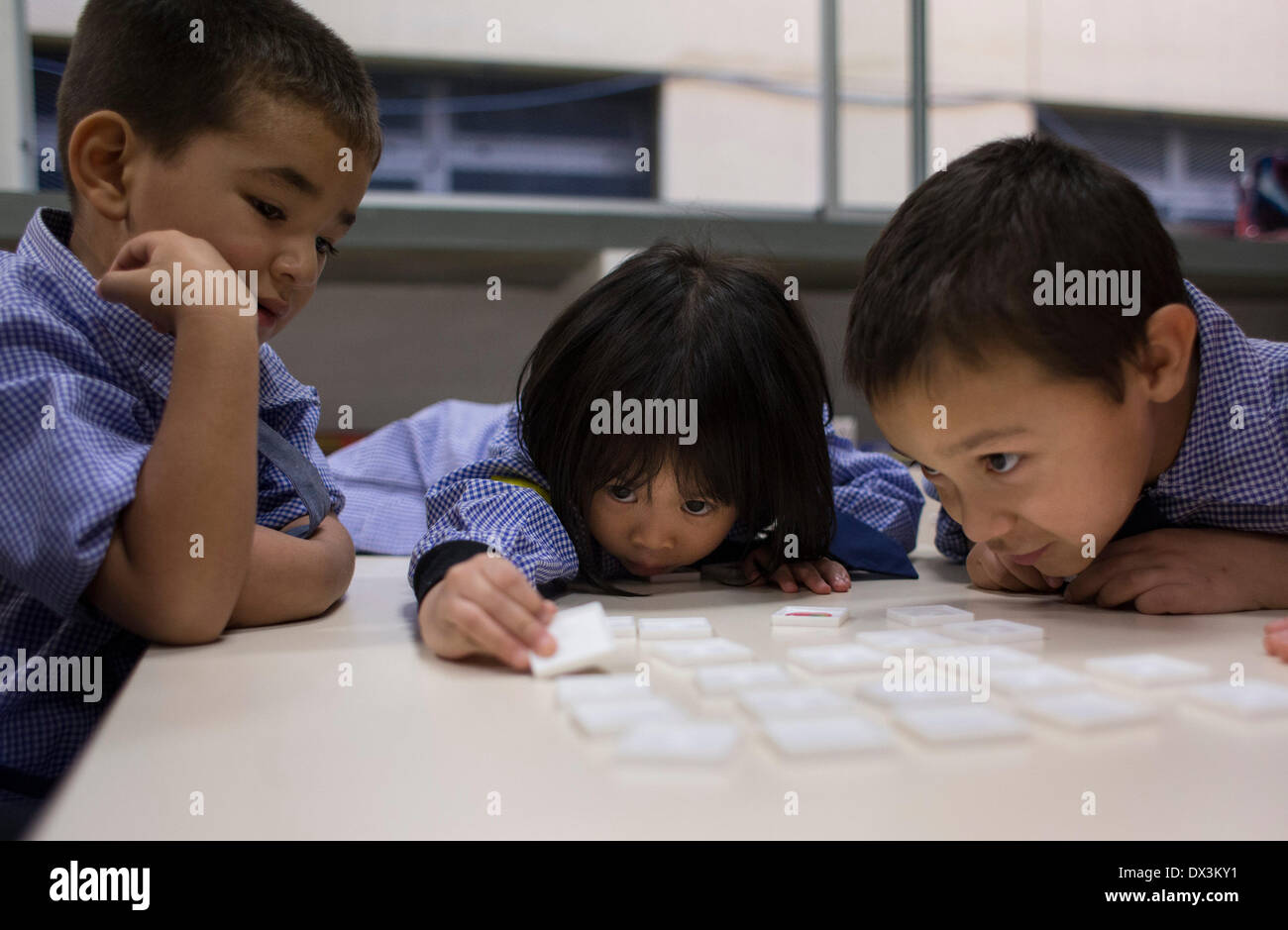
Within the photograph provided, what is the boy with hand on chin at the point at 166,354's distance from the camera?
0.56 metres

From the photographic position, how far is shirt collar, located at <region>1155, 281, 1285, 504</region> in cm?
71

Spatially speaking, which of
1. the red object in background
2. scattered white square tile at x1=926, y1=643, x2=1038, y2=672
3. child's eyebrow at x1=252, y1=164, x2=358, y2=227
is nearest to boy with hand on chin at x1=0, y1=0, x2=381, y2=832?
child's eyebrow at x1=252, y1=164, x2=358, y2=227

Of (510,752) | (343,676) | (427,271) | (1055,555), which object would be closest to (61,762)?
(343,676)

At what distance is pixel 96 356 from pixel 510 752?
431mm

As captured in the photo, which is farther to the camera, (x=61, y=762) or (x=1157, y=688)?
(x=61, y=762)

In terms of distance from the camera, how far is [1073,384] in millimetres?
633

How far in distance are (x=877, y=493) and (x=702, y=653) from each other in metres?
0.61

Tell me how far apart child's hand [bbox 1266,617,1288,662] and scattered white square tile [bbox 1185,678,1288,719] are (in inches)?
3.5

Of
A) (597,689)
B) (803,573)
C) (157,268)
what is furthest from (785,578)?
(157,268)

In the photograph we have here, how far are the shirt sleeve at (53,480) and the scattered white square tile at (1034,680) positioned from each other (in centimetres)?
49

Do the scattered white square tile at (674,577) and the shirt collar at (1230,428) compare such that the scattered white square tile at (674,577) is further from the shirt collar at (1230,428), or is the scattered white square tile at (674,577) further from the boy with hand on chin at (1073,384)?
the shirt collar at (1230,428)

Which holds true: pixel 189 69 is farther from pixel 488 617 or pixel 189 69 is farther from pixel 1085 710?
pixel 1085 710
